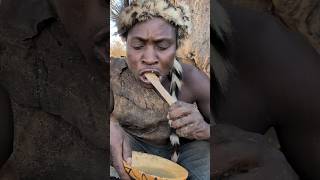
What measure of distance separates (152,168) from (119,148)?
0.74 feet

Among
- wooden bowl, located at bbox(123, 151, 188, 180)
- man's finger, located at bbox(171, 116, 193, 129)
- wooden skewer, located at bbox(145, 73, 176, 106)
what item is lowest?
wooden bowl, located at bbox(123, 151, 188, 180)

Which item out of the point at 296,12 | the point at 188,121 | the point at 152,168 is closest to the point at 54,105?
the point at 152,168

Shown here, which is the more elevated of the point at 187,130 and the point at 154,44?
the point at 154,44

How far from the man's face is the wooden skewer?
0.03m

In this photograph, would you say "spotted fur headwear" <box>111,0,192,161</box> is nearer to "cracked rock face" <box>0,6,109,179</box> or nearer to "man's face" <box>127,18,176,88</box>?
"man's face" <box>127,18,176,88</box>

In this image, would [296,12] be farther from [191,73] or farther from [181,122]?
[181,122]

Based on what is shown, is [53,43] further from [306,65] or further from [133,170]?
[306,65]

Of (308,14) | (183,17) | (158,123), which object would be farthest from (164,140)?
(308,14)

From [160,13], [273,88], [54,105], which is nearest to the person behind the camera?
[160,13]

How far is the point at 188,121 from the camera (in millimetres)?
4180

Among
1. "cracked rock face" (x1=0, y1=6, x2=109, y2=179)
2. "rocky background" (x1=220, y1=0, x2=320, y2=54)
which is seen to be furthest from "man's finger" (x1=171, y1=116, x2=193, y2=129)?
"rocky background" (x1=220, y1=0, x2=320, y2=54)

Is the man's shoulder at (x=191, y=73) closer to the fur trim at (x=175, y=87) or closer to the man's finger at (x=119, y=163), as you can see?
the fur trim at (x=175, y=87)

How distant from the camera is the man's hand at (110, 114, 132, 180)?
422 cm

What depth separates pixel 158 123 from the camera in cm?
422
